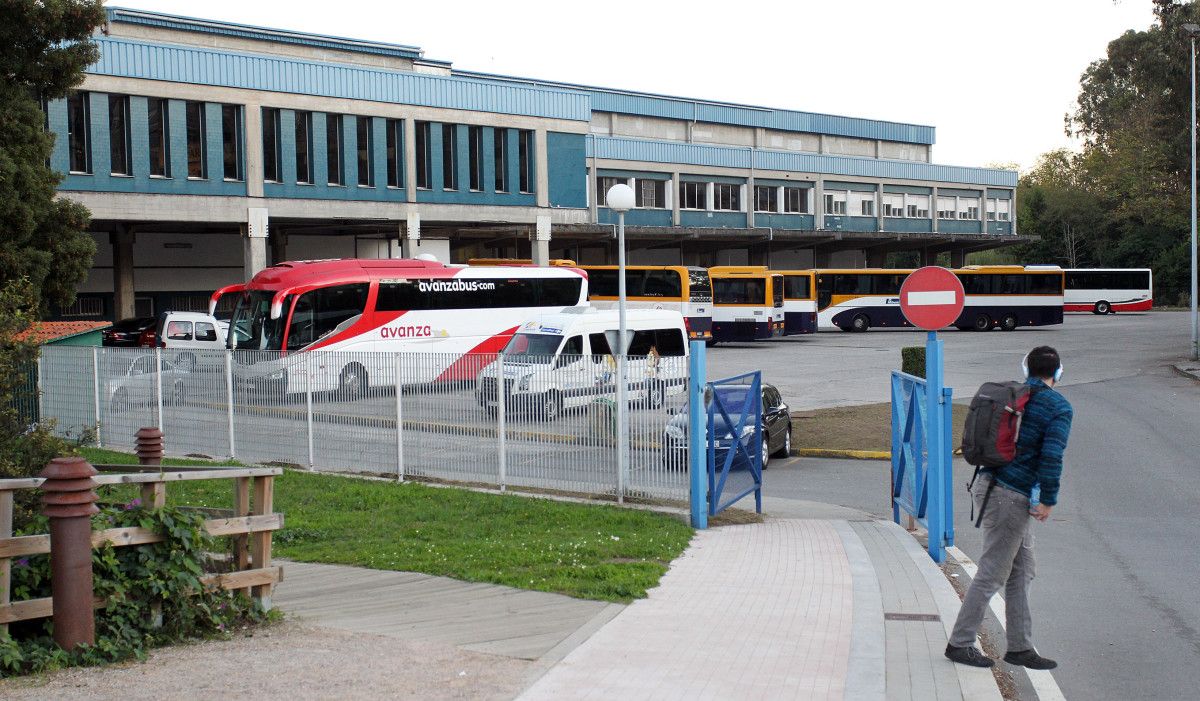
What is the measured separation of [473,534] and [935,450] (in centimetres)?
422

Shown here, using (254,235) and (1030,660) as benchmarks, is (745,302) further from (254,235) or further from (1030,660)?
(1030,660)

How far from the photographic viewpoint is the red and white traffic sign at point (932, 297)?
10914 mm

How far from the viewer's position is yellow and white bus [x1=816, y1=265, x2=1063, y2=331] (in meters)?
56.9

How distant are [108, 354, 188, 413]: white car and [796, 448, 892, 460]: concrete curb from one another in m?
9.99

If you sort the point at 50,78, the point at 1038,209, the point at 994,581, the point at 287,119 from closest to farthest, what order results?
1. the point at 994,581
2. the point at 50,78
3. the point at 287,119
4. the point at 1038,209

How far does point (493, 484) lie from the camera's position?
560 inches

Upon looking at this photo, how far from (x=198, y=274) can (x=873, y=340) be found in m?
28.1

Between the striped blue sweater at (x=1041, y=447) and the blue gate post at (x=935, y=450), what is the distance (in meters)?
3.28

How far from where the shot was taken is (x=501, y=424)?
14.0 m

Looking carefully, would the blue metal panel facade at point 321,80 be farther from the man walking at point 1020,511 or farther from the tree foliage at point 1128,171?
the man walking at point 1020,511

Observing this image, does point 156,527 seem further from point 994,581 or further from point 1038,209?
point 1038,209

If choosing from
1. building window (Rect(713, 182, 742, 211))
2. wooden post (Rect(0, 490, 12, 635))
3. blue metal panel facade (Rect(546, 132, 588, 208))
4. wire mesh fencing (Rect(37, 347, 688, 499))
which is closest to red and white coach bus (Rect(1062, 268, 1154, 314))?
building window (Rect(713, 182, 742, 211))

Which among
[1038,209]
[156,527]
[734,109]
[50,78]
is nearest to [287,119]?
[50,78]

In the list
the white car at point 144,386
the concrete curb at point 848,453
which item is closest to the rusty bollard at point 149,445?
the white car at point 144,386
